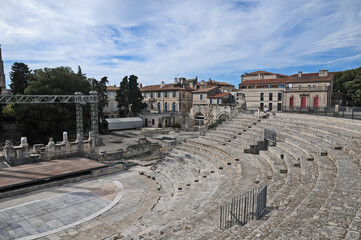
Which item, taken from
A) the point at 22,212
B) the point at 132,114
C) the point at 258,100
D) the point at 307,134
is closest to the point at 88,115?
the point at 132,114

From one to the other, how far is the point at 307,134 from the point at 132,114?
3913 centimetres

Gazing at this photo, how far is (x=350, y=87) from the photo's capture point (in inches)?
1549

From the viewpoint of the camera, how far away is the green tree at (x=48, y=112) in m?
27.8

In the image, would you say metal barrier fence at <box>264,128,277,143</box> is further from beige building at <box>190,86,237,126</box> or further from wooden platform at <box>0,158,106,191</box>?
beige building at <box>190,86,237,126</box>

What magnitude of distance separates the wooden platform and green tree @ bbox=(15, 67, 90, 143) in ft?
37.5

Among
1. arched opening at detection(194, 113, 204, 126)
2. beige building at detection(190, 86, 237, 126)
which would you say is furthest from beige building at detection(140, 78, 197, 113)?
arched opening at detection(194, 113, 204, 126)

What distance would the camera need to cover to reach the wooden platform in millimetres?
13947

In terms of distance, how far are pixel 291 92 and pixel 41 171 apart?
27.9 metres

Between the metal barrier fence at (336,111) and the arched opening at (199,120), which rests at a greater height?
the metal barrier fence at (336,111)

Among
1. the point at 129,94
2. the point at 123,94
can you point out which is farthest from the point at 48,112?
the point at 129,94

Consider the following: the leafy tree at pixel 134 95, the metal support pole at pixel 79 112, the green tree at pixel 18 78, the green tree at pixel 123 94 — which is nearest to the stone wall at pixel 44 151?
the metal support pole at pixel 79 112

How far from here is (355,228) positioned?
4160mm

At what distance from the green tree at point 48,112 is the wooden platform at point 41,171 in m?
11.4

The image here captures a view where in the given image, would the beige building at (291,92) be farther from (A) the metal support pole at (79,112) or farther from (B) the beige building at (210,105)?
(A) the metal support pole at (79,112)
